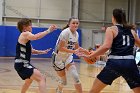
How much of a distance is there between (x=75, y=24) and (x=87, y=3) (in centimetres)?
2013

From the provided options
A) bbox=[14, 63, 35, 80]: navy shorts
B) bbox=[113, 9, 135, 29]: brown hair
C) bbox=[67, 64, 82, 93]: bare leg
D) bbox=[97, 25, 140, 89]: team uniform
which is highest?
bbox=[113, 9, 135, 29]: brown hair

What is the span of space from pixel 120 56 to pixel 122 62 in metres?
0.10

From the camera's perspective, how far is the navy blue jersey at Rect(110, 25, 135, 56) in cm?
484

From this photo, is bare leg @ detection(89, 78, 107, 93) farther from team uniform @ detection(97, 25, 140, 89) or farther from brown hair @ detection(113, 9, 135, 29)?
brown hair @ detection(113, 9, 135, 29)

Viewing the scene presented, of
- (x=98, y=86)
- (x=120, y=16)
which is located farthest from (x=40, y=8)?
(x=98, y=86)

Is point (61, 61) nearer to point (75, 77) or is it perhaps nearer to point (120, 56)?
point (75, 77)

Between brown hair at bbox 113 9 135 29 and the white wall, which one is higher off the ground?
the white wall

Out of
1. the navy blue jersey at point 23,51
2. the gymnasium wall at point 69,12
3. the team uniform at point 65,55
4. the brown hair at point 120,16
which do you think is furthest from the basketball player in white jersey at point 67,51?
the gymnasium wall at point 69,12

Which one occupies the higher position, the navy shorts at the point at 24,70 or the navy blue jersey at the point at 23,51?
the navy blue jersey at the point at 23,51

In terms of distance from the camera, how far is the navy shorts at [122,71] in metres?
4.77

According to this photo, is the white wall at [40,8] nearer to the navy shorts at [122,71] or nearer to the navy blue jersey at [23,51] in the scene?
the navy blue jersey at [23,51]

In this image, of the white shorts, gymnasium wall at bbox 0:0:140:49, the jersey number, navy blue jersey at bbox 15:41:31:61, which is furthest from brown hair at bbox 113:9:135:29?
gymnasium wall at bbox 0:0:140:49

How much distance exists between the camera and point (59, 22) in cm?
2645

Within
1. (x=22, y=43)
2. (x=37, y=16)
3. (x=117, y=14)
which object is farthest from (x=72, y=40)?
(x=37, y=16)
